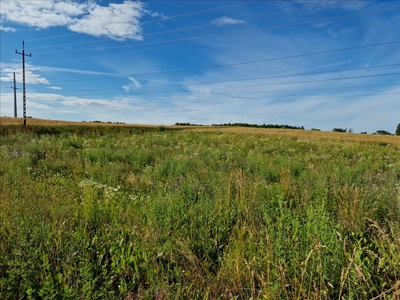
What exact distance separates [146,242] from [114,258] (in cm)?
39

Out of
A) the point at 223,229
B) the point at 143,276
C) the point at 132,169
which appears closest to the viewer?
the point at 143,276

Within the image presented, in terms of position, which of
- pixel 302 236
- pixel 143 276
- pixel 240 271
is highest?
pixel 302 236

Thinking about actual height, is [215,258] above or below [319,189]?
below

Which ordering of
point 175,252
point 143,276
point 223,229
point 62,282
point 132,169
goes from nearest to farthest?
point 62,282, point 143,276, point 175,252, point 223,229, point 132,169

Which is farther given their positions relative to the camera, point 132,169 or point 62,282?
point 132,169

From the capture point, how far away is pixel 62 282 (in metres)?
2.39

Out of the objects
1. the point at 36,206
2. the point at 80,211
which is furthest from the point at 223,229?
the point at 36,206

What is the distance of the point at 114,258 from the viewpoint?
8.79ft

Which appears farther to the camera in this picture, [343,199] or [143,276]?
[343,199]

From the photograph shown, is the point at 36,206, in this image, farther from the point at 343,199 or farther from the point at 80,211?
the point at 343,199

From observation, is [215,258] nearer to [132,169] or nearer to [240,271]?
[240,271]

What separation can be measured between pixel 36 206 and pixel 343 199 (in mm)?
4568

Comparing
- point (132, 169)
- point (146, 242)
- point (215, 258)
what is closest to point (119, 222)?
point (146, 242)

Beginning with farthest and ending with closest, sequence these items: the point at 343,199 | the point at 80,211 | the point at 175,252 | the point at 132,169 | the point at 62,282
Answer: the point at 132,169 → the point at 343,199 → the point at 80,211 → the point at 175,252 → the point at 62,282
